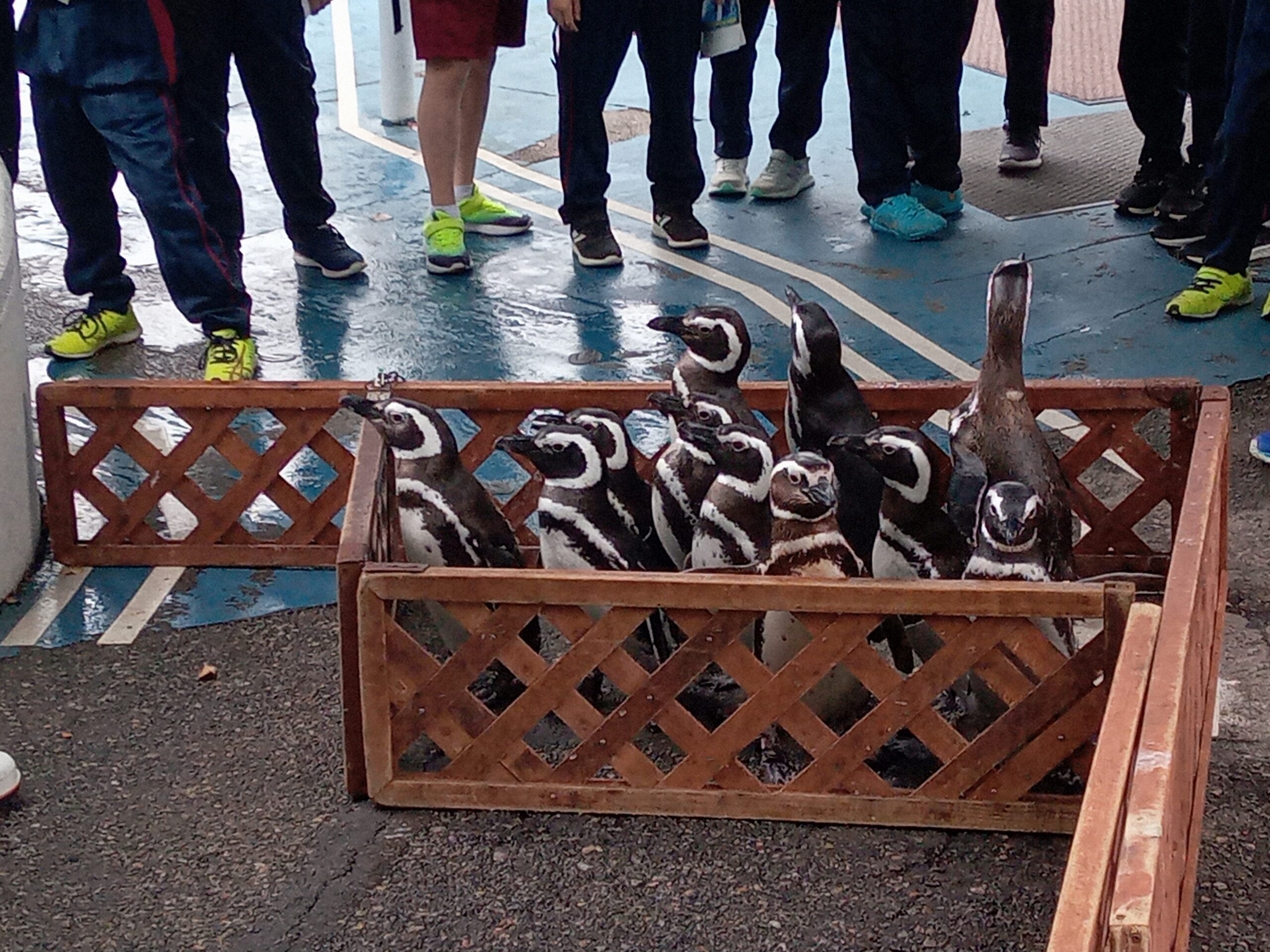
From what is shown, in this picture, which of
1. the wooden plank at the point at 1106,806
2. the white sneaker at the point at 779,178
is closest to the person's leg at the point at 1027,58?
the white sneaker at the point at 779,178

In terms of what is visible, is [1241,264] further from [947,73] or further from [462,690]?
[462,690]

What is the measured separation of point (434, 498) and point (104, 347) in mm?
2526

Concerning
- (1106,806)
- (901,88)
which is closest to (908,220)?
(901,88)

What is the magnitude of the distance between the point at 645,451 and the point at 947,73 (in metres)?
2.47

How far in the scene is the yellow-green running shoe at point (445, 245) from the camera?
235 inches

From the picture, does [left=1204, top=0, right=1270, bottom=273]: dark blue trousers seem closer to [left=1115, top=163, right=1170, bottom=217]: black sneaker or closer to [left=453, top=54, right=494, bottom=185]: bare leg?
[left=1115, top=163, right=1170, bottom=217]: black sneaker

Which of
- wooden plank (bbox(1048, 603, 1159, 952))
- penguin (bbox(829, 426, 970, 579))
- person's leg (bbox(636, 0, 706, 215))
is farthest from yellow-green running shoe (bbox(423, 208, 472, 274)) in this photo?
wooden plank (bbox(1048, 603, 1159, 952))

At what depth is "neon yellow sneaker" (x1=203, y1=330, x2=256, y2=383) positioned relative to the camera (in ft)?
16.0

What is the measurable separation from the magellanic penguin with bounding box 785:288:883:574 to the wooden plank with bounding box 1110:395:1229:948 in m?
0.69

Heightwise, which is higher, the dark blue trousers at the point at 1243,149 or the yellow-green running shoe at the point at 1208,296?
the dark blue trousers at the point at 1243,149

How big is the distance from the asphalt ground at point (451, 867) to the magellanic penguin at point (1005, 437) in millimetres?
574

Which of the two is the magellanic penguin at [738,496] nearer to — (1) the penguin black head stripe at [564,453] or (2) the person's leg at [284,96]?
(1) the penguin black head stripe at [564,453]

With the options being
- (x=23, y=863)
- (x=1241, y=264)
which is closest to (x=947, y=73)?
(x=1241, y=264)

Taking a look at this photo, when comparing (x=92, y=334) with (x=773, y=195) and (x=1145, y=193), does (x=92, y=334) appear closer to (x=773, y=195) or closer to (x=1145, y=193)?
(x=773, y=195)
